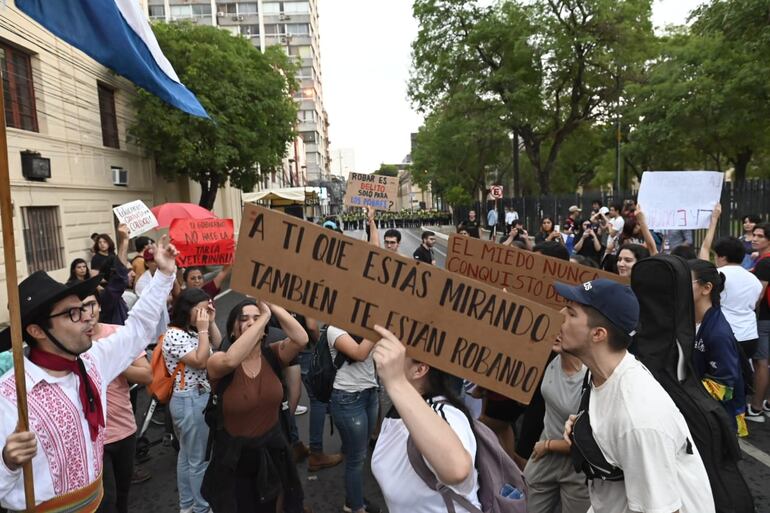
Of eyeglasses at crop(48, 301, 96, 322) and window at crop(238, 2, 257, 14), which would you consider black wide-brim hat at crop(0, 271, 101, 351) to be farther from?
window at crop(238, 2, 257, 14)

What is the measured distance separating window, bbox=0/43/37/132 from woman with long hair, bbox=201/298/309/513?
11881mm

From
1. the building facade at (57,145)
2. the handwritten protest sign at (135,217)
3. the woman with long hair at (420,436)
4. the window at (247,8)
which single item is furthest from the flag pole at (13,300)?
the window at (247,8)

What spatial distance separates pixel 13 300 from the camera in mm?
1900

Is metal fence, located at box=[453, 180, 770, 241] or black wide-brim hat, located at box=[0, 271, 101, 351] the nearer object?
black wide-brim hat, located at box=[0, 271, 101, 351]

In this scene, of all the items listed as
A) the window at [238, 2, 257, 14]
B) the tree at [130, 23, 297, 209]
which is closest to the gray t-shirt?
the tree at [130, 23, 297, 209]

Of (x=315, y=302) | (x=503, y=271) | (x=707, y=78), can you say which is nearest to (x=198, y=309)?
(x=315, y=302)

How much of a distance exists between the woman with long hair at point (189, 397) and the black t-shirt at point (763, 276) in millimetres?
5126

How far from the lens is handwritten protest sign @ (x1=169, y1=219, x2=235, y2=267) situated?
5.53 meters

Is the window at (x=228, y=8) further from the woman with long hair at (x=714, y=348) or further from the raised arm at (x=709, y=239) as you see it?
the woman with long hair at (x=714, y=348)

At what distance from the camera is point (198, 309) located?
11.2ft

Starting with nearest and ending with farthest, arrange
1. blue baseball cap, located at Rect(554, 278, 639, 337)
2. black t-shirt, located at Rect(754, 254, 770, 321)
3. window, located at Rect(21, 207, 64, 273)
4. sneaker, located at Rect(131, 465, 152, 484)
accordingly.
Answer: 1. blue baseball cap, located at Rect(554, 278, 639, 337)
2. sneaker, located at Rect(131, 465, 152, 484)
3. black t-shirt, located at Rect(754, 254, 770, 321)
4. window, located at Rect(21, 207, 64, 273)

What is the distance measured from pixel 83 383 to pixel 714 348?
367 centimetres

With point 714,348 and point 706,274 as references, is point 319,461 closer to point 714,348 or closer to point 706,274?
point 714,348

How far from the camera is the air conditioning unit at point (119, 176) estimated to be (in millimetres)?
16453
